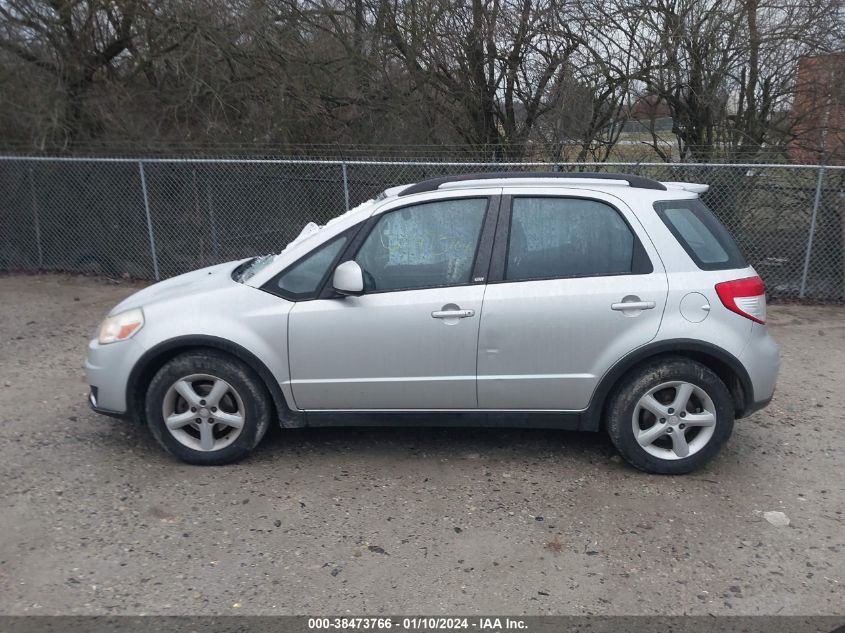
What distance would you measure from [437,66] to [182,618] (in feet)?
30.5

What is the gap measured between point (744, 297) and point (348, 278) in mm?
2253

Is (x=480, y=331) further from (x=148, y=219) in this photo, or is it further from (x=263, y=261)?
(x=148, y=219)

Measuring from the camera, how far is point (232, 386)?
4488 mm

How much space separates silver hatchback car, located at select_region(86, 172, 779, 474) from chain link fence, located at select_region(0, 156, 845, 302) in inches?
179

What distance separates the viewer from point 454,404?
4.50 meters

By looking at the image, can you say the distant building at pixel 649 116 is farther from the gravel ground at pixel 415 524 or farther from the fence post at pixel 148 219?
the fence post at pixel 148 219

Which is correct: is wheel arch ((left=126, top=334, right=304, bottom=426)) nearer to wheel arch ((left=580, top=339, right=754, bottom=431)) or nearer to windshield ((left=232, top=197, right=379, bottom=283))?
windshield ((left=232, top=197, right=379, bottom=283))

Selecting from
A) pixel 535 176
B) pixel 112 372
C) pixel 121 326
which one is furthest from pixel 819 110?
pixel 112 372

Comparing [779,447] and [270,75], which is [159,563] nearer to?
[779,447]

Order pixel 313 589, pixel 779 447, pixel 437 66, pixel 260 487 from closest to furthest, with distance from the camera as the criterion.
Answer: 1. pixel 313 589
2. pixel 260 487
3. pixel 779 447
4. pixel 437 66

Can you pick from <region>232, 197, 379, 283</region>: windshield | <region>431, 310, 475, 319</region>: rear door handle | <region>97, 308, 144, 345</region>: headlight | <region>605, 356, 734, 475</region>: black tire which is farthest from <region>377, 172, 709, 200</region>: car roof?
<region>97, 308, 144, 345</region>: headlight

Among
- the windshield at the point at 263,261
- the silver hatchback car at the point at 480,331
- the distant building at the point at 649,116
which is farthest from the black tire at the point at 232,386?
the distant building at the point at 649,116

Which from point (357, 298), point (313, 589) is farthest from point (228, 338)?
point (313, 589)

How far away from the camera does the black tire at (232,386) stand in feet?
14.7
